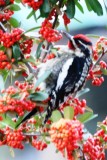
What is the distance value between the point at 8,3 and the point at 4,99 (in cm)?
40

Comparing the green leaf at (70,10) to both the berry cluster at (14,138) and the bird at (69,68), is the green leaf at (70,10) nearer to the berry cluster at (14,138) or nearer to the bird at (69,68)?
the bird at (69,68)

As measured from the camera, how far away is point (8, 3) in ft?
5.90

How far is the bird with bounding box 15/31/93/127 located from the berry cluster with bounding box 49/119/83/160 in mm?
300

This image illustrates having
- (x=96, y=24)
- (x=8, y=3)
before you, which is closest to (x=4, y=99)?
(x=8, y=3)

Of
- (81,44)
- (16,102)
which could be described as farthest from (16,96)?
(81,44)

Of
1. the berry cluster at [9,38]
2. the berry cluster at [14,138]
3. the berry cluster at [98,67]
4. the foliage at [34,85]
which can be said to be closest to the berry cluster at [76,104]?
the foliage at [34,85]

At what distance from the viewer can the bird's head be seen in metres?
1.90

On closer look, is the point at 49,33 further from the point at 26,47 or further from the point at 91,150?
the point at 91,150

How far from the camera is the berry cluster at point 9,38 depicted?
1.63 meters

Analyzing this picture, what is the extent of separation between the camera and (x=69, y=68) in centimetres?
189

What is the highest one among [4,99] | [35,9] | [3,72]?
[35,9]

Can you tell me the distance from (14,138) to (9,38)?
0.34m

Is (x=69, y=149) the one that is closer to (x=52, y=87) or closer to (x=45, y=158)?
(x=52, y=87)

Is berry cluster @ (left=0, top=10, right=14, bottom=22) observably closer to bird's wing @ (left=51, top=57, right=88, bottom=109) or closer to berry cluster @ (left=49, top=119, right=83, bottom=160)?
bird's wing @ (left=51, top=57, right=88, bottom=109)
